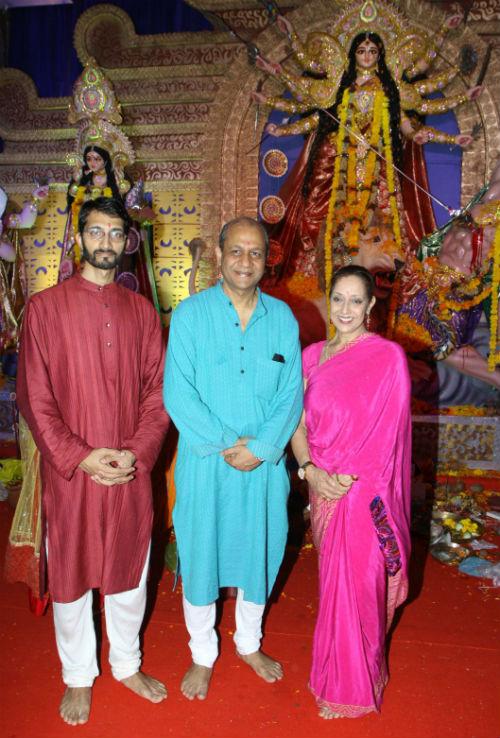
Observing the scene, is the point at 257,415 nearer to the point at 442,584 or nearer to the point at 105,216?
the point at 105,216

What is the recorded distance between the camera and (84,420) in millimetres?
2195

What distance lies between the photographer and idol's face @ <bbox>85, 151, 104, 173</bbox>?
3.91 meters

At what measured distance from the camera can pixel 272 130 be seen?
5.44 metres

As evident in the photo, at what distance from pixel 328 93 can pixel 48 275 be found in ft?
11.4

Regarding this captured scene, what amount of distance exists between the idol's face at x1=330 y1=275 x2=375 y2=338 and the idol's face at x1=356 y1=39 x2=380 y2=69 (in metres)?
4.03

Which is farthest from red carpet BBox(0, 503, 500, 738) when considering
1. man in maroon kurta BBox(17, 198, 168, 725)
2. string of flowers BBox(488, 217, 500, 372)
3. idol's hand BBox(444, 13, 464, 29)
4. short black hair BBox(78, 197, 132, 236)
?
idol's hand BBox(444, 13, 464, 29)

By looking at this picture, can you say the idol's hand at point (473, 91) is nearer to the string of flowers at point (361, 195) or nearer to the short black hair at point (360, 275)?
the string of flowers at point (361, 195)

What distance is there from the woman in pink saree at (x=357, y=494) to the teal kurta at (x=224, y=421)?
19cm

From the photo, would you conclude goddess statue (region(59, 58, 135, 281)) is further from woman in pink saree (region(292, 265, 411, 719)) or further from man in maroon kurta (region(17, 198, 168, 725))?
woman in pink saree (region(292, 265, 411, 719))

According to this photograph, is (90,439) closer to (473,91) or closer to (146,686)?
(146,686)

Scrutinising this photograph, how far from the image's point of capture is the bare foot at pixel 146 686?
2.32 meters

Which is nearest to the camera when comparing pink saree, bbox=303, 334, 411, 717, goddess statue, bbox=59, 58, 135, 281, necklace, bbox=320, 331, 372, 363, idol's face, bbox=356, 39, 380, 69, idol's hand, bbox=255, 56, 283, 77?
pink saree, bbox=303, 334, 411, 717

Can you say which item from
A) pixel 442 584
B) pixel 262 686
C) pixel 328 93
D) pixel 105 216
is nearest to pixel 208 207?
pixel 328 93

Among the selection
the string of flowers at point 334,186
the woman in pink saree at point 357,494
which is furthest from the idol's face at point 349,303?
the string of flowers at point 334,186
